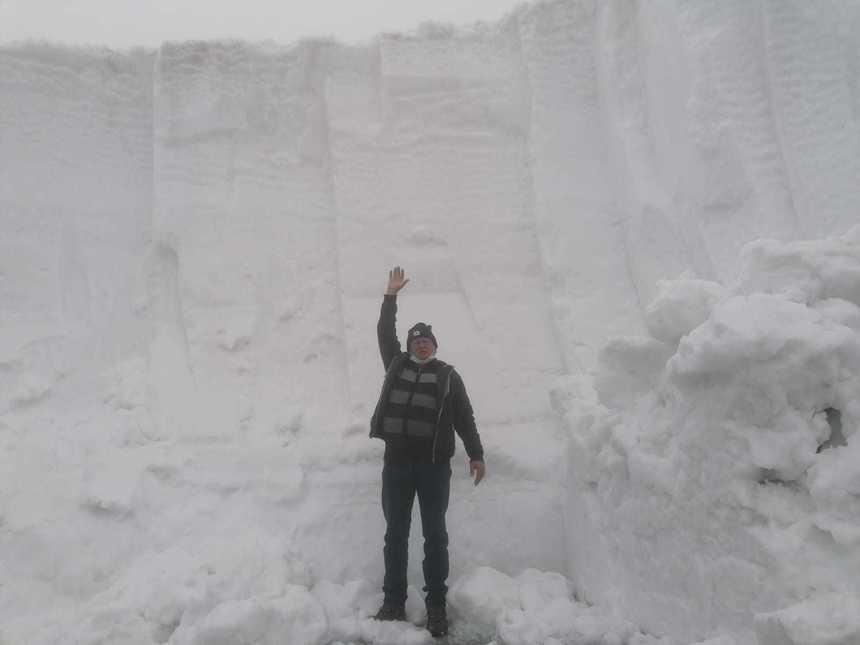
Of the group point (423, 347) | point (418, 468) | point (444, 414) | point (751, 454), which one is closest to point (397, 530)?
point (418, 468)

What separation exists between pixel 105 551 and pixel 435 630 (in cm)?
168

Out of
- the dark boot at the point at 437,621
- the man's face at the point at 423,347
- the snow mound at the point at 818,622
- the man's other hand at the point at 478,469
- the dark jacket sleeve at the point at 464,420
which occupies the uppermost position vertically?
the man's face at the point at 423,347

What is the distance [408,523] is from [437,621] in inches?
17.1

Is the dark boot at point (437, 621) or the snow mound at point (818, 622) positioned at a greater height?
the snow mound at point (818, 622)

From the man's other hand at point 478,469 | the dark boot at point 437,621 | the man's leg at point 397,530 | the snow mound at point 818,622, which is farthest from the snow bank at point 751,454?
the man's leg at point 397,530

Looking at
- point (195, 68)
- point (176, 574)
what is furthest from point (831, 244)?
point (195, 68)

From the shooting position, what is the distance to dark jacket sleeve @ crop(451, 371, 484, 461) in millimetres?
3088

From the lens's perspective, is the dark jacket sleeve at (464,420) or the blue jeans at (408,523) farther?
the dark jacket sleeve at (464,420)

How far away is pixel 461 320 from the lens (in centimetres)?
444

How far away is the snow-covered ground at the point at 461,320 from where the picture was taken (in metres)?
2.29

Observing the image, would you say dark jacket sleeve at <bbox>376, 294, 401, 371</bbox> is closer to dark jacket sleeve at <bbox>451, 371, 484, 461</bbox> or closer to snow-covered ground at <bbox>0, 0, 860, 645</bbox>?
dark jacket sleeve at <bbox>451, 371, 484, 461</bbox>

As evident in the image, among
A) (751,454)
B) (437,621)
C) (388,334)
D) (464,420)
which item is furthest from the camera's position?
(388,334)

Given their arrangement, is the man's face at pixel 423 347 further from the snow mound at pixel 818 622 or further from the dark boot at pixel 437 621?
the snow mound at pixel 818 622

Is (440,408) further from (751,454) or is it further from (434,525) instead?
(751,454)
